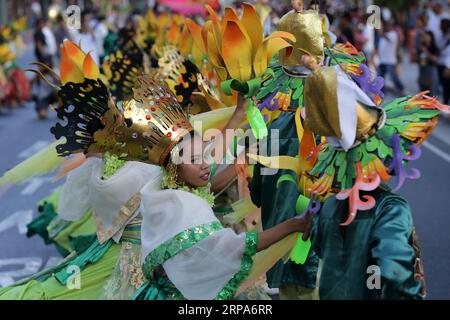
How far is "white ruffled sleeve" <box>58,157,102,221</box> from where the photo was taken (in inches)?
229

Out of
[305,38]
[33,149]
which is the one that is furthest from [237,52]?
[33,149]

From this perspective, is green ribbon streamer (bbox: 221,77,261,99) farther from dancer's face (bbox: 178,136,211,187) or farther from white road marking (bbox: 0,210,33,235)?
white road marking (bbox: 0,210,33,235)

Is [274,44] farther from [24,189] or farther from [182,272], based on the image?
Result: [24,189]

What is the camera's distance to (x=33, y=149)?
1422 centimetres

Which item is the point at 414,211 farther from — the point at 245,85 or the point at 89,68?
the point at 245,85

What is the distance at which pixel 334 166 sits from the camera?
371 cm

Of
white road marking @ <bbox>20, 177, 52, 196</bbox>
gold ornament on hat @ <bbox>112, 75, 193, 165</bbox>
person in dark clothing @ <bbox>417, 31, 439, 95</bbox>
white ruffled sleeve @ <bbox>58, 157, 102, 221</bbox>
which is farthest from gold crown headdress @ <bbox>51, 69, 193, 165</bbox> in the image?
person in dark clothing @ <bbox>417, 31, 439, 95</bbox>

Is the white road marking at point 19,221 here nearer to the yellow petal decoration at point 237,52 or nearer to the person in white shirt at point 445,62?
the yellow petal decoration at point 237,52

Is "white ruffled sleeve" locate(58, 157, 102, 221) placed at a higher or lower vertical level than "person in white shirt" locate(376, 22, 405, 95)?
higher

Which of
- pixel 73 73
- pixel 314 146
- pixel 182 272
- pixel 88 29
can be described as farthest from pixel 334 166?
pixel 88 29

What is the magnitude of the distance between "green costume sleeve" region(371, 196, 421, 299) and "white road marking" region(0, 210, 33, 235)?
19.8ft

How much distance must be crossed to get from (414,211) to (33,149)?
6836 mm

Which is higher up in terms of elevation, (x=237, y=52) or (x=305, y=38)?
(x=237, y=52)

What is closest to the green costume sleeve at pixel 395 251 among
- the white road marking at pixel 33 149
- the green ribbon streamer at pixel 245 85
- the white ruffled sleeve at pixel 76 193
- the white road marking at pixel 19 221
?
the green ribbon streamer at pixel 245 85
